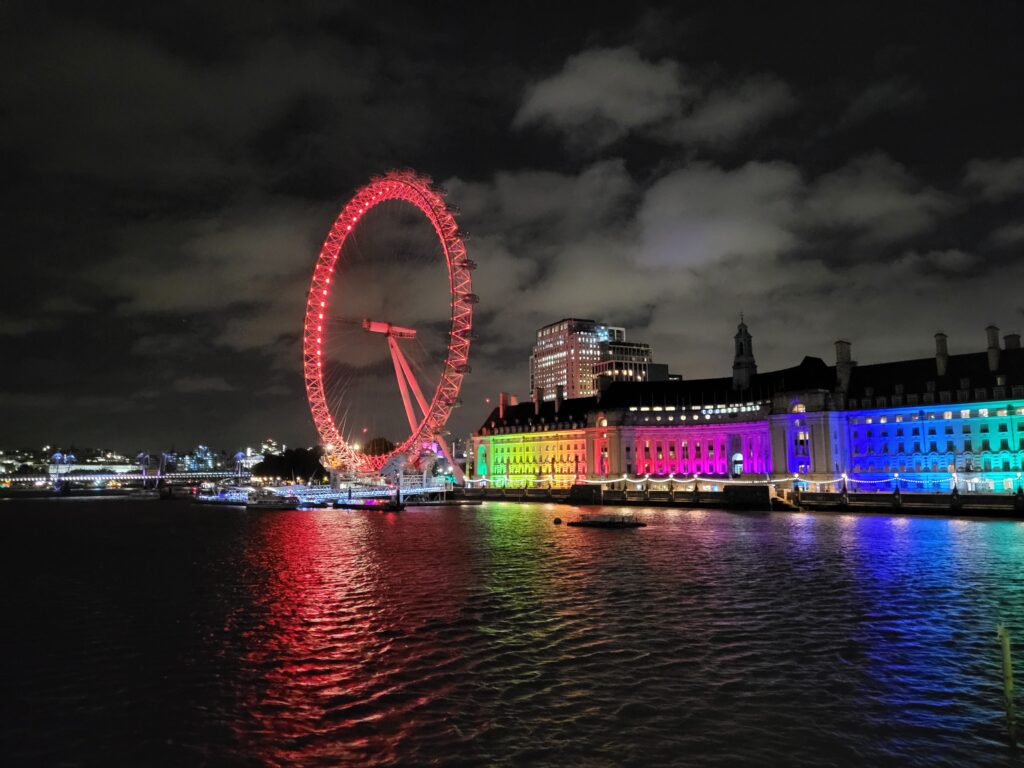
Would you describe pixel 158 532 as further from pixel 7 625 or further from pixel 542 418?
pixel 542 418

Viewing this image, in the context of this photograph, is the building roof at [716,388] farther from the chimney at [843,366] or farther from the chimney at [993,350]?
the chimney at [993,350]

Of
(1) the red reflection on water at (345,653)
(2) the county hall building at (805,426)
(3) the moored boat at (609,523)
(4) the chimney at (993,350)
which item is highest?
(4) the chimney at (993,350)

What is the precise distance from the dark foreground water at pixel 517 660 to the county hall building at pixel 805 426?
64.7m

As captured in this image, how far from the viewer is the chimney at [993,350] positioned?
102 metres

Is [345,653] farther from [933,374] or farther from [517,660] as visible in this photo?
[933,374]

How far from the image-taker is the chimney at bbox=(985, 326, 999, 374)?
102 metres

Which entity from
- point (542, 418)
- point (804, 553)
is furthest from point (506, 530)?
point (542, 418)

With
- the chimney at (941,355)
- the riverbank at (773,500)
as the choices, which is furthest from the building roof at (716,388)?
the riverbank at (773,500)

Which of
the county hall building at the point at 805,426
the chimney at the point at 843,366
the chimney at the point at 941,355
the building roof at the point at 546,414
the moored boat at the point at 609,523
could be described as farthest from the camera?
the building roof at the point at 546,414

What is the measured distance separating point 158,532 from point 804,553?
191 feet

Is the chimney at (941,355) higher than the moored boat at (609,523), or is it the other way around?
the chimney at (941,355)

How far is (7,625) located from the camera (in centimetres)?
2788

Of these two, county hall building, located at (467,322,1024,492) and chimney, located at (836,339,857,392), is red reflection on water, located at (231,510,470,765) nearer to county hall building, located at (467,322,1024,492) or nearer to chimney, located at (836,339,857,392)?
county hall building, located at (467,322,1024,492)

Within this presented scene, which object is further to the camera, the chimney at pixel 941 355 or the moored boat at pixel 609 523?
the chimney at pixel 941 355
